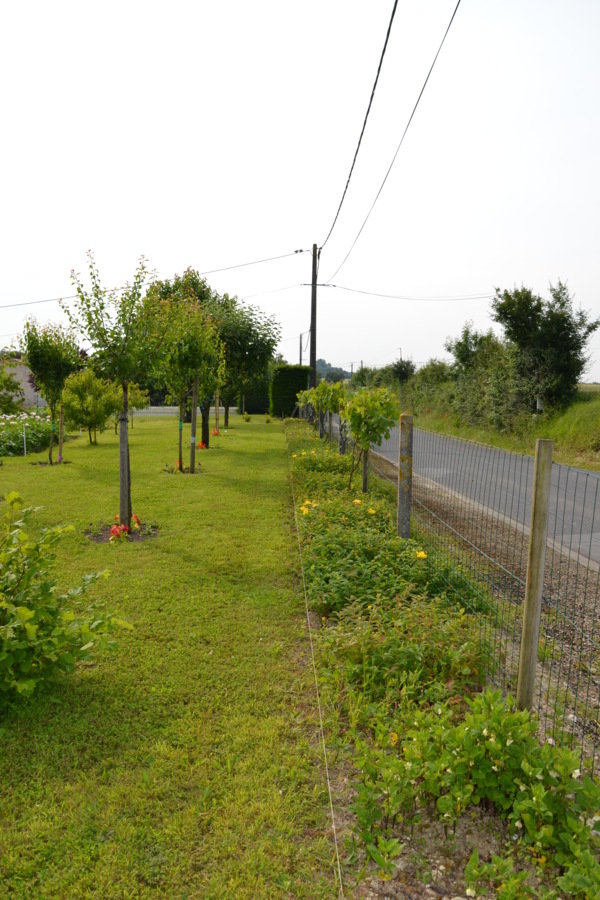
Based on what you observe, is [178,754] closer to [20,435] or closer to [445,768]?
[445,768]

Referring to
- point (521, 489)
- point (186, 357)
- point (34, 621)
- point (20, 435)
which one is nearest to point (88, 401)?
point (20, 435)

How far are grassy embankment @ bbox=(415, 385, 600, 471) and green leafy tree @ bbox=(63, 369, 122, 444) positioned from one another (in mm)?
11783

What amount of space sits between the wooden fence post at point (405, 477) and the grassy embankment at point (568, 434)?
343 inches

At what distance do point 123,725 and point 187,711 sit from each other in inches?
14.2

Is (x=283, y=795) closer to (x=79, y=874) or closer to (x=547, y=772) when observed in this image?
(x=79, y=874)

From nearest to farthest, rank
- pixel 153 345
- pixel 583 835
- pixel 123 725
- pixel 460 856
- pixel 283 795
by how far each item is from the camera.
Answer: pixel 583 835, pixel 460 856, pixel 283 795, pixel 123 725, pixel 153 345

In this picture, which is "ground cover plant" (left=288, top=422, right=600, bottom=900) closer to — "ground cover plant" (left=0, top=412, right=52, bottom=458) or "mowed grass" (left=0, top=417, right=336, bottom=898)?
"mowed grass" (left=0, top=417, right=336, bottom=898)

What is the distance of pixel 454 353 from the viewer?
92.6ft

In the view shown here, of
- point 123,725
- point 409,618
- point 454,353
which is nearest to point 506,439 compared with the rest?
point 454,353

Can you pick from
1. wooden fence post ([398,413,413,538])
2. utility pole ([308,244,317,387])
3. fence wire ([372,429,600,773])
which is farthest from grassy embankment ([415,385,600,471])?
wooden fence post ([398,413,413,538])

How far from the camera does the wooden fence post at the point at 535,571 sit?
2.86m

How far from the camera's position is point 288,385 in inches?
1324

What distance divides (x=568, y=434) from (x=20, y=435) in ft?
53.8

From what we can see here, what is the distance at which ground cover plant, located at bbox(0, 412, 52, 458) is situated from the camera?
1738 centimetres
